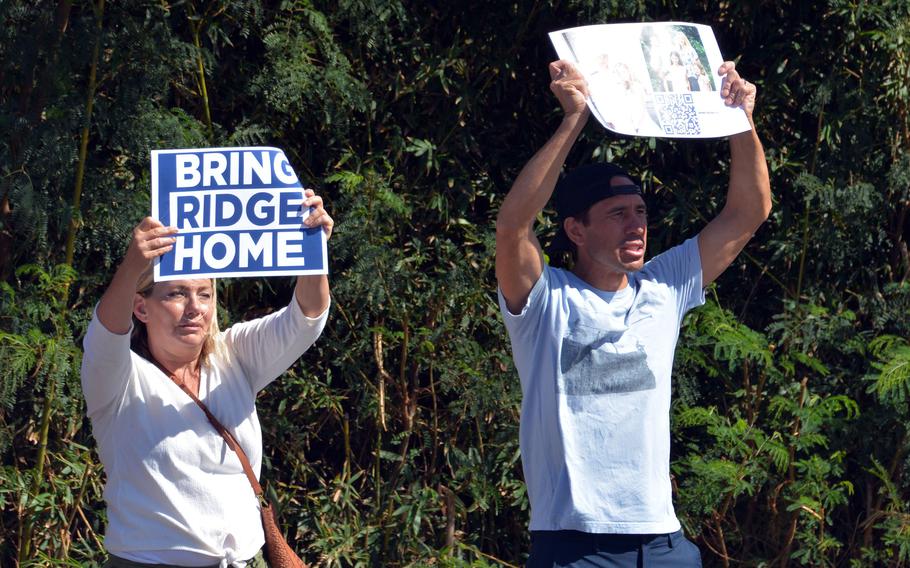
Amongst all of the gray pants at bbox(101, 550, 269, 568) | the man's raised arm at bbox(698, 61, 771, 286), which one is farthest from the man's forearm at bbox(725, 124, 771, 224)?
the gray pants at bbox(101, 550, 269, 568)

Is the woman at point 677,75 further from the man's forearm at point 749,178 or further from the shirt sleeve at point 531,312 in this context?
the shirt sleeve at point 531,312

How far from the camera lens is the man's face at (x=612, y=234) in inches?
112

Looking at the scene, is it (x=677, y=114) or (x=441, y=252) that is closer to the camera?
(x=677, y=114)

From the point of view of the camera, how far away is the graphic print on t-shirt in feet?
8.90

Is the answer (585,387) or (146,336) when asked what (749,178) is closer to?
(585,387)

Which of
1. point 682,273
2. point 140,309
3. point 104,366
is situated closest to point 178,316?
point 140,309

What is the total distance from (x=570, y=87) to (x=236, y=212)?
31.6 inches

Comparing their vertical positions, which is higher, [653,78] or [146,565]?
[653,78]

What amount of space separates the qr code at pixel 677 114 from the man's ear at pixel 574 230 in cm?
32

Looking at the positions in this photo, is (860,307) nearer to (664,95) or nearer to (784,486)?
(784,486)

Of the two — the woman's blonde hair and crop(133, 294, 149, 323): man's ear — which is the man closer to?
the woman's blonde hair

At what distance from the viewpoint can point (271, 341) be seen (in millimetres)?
2785

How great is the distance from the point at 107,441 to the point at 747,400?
238 centimetres

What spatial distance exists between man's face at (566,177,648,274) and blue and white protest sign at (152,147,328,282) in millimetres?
637
